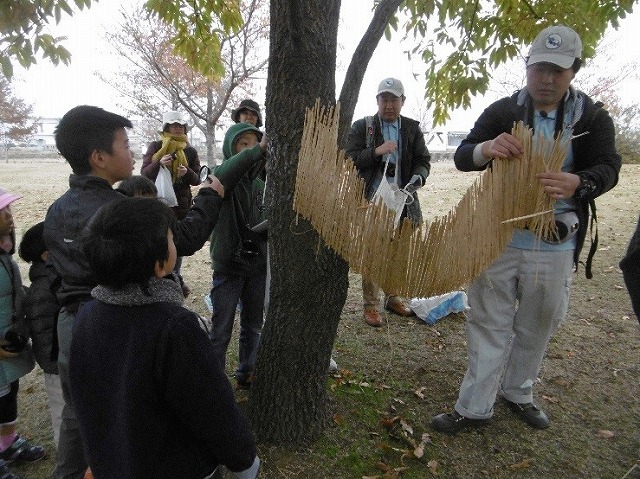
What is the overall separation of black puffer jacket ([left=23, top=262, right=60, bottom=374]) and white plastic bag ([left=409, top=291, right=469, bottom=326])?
9.10 ft

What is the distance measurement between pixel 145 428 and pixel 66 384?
74cm

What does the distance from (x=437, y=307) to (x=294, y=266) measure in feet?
7.40

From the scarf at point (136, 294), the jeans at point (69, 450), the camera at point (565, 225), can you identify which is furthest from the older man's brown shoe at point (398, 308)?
the scarf at point (136, 294)

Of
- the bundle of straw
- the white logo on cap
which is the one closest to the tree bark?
the bundle of straw

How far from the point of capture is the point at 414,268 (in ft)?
5.21

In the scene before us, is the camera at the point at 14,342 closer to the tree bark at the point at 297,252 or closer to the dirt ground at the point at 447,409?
the dirt ground at the point at 447,409

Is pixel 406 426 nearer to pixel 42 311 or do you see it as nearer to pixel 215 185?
pixel 215 185

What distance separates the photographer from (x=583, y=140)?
1.93 meters

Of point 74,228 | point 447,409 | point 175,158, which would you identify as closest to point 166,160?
point 175,158

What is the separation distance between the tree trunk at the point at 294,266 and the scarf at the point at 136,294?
70 cm

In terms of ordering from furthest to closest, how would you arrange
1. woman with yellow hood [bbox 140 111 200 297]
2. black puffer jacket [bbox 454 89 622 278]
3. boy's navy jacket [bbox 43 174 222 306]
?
1. woman with yellow hood [bbox 140 111 200 297]
2. black puffer jacket [bbox 454 89 622 278]
3. boy's navy jacket [bbox 43 174 222 306]

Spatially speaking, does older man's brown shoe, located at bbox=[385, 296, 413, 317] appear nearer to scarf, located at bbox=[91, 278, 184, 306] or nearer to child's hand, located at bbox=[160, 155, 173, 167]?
child's hand, located at bbox=[160, 155, 173, 167]

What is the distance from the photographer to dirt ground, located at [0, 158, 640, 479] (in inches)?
79.7

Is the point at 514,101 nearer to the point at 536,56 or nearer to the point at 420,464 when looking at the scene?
the point at 536,56
